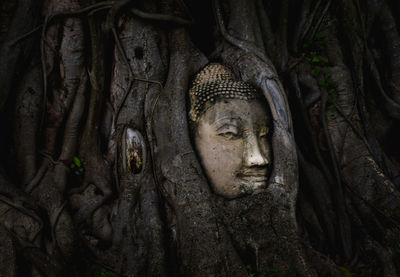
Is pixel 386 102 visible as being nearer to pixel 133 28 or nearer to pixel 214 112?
pixel 214 112

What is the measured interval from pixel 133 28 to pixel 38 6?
105cm

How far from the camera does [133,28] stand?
3072 millimetres

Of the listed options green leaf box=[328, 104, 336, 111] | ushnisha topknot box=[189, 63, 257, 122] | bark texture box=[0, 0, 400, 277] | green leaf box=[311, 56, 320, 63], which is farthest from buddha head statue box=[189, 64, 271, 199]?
green leaf box=[311, 56, 320, 63]

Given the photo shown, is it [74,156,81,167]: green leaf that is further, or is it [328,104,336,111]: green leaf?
[328,104,336,111]: green leaf

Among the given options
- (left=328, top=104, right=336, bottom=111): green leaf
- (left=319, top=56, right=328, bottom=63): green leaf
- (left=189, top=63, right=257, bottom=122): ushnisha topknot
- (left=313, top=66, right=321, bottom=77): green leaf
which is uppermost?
(left=319, top=56, right=328, bottom=63): green leaf

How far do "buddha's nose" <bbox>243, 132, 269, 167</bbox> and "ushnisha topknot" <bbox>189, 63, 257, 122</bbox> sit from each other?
1.25 feet

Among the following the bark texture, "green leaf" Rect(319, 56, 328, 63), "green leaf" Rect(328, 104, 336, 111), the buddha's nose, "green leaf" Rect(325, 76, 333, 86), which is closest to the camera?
the bark texture

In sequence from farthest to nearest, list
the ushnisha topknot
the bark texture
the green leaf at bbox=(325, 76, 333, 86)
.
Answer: the green leaf at bbox=(325, 76, 333, 86)
the ushnisha topknot
the bark texture

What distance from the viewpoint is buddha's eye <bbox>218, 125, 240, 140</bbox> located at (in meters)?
2.51

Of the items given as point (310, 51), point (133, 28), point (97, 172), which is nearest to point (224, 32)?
point (133, 28)

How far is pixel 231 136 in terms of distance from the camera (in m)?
2.54

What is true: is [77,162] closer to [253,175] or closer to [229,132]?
[229,132]

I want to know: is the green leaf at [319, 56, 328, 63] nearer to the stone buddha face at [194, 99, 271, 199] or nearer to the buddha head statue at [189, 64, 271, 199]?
the buddha head statue at [189, 64, 271, 199]

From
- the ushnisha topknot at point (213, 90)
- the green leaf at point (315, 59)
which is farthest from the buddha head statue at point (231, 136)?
the green leaf at point (315, 59)
